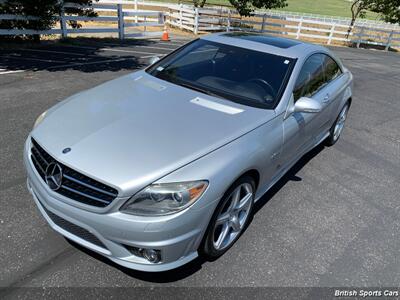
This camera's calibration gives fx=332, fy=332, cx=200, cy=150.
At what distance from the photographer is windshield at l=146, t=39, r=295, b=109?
139 inches

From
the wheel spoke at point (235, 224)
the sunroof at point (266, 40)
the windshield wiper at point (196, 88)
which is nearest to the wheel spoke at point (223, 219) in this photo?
the wheel spoke at point (235, 224)

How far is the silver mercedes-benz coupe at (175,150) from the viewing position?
2.35m

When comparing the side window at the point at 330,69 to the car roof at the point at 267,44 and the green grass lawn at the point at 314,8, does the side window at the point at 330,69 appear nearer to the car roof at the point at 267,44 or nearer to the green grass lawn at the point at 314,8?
the car roof at the point at 267,44

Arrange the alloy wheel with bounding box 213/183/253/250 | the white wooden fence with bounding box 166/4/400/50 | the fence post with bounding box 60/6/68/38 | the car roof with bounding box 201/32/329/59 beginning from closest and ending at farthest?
the alloy wheel with bounding box 213/183/253/250 < the car roof with bounding box 201/32/329/59 < the fence post with bounding box 60/6/68/38 < the white wooden fence with bounding box 166/4/400/50

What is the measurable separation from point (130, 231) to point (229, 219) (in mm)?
1027

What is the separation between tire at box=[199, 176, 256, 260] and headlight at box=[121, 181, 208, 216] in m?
0.38

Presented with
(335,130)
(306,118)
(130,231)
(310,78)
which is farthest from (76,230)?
(335,130)

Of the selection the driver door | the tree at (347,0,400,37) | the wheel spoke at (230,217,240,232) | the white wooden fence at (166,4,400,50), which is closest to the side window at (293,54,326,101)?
the driver door

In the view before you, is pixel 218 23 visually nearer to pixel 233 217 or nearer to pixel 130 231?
pixel 233 217

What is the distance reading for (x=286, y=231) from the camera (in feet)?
11.5

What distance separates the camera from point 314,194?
425cm

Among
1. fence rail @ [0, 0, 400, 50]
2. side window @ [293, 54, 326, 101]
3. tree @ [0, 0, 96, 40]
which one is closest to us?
side window @ [293, 54, 326, 101]

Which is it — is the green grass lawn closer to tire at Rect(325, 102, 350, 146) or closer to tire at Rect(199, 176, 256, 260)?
tire at Rect(325, 102, 350, 146)

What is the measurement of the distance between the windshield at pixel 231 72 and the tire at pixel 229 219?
918 mm
